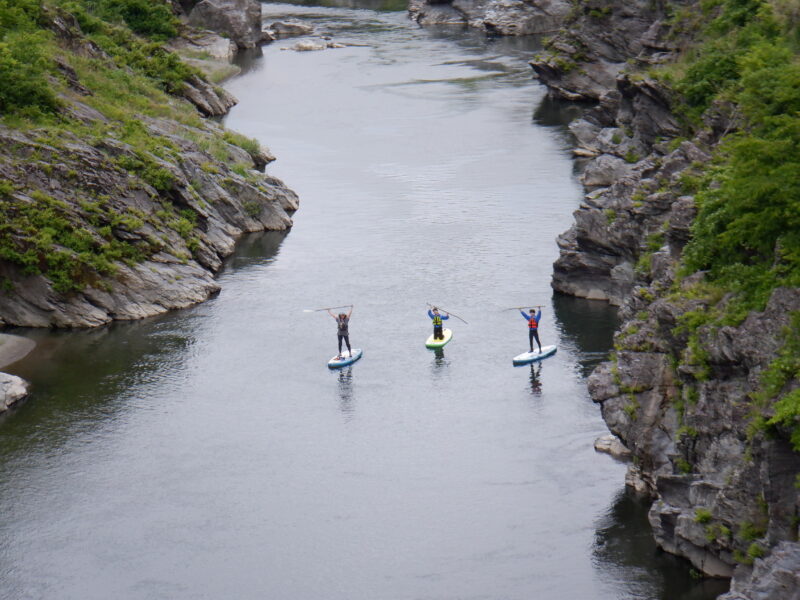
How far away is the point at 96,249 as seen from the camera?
78.7 m

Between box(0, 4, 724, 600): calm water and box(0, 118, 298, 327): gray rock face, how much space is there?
74.5 inches

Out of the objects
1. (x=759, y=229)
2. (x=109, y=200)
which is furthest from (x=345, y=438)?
(x=109, y=200)

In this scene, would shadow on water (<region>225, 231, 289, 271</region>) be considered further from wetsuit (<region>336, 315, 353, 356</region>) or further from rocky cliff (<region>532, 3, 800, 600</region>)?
rocky cliff (<region>532, 3, 800, 600</region>)

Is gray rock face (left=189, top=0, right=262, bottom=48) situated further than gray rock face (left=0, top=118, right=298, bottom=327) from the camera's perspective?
Yes

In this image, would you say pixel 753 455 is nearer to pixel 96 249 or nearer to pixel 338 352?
pixel 338 352

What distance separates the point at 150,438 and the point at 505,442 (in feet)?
56.7

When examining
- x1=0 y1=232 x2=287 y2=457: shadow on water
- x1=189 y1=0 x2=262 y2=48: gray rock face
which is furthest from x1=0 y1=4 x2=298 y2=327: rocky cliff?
x1=189 y1=0 x2=262 y2=48: gray rock face

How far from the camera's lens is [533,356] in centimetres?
6825

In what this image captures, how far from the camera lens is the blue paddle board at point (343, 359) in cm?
6888

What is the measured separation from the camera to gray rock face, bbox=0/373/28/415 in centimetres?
6394

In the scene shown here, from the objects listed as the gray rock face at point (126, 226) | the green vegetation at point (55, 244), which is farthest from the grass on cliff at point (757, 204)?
the green vegetation at point (55, 244)

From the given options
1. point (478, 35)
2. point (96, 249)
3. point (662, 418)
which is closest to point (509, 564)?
point (662, 418)

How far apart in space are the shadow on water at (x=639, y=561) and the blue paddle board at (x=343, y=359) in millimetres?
21600

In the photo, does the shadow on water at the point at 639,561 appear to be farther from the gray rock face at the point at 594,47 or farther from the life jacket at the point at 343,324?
the gray rock face at the point at 594,47
